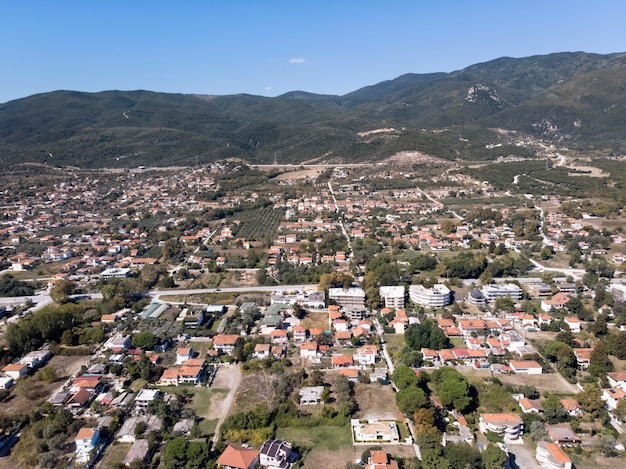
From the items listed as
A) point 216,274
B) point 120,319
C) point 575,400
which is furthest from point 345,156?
point 575,400

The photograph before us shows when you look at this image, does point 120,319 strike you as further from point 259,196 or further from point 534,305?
point 259,196

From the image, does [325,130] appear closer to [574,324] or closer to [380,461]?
[574,324]

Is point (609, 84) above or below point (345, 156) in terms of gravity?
above

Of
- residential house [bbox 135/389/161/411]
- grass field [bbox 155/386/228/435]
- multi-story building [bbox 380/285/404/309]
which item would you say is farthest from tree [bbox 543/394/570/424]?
residential house [bbox 135/389/161/411]

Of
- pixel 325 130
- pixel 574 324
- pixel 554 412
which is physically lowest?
pixel 574 324

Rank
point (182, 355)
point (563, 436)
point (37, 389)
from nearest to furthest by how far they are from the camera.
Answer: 1. point (563, 436)
2. point (37, 389)
3. point (182, 355)

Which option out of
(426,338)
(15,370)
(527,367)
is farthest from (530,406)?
(15,370)
